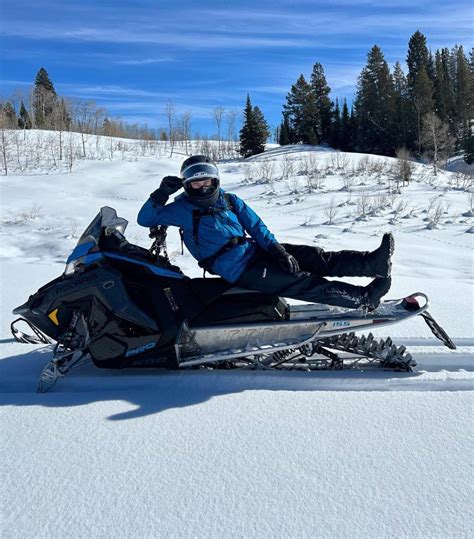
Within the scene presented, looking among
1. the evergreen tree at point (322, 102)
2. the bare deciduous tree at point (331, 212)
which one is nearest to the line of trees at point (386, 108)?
the evergreen tree at point (322, 102)

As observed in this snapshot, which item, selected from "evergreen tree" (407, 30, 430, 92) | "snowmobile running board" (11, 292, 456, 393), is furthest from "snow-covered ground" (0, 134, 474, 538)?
"evergreen tree" (407, 30, 430, 92)

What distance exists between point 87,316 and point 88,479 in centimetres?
118

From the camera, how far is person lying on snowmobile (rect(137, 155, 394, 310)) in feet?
9.89

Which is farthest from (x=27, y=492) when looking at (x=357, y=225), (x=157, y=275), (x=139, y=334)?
(x=357, y=225)

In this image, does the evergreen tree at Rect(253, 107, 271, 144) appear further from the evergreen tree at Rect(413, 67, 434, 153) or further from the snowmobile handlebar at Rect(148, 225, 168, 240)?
the snowmobile handlebar at Rect(148, 225, 168, 240)

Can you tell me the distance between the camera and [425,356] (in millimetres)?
3312

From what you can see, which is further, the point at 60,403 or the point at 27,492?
the point at 60,403

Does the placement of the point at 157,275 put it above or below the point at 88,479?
above

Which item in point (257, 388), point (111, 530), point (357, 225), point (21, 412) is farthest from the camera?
point (357, 225)

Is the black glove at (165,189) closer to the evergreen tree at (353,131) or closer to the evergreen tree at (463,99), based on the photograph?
the evergreen tree at (353,131)

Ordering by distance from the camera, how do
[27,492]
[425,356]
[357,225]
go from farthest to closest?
1. [357,225]
2. [425,356]
3. [27,492]

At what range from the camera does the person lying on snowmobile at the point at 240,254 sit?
9.89ft

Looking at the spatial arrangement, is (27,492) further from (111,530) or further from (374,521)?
(374,521)

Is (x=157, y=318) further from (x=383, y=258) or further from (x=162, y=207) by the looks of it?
(x=383, y=258)
